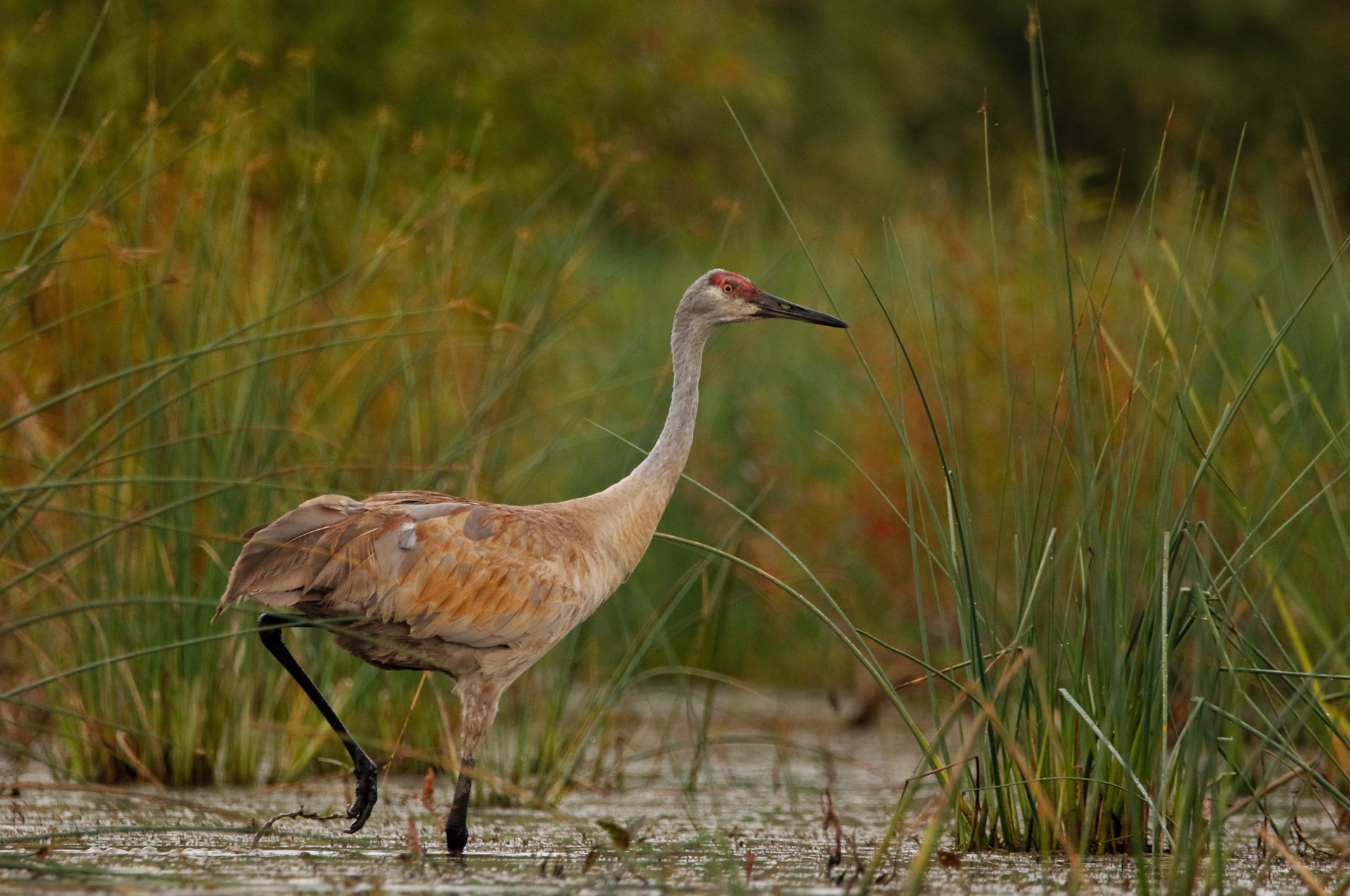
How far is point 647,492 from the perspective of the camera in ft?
19.4

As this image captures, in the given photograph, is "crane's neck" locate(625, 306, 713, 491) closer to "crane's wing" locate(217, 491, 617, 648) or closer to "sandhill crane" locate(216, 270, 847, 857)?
"sandhill crane" locate(216, 270, 847, 857)

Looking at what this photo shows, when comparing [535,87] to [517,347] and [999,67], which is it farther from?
[999,67]

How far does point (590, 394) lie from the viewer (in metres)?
6.45

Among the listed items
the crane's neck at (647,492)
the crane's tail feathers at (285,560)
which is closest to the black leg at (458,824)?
the crane's tail feathers at (285,560)

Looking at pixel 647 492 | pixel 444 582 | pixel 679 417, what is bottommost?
pixel 444 582

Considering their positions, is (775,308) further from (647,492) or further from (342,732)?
(342,732)

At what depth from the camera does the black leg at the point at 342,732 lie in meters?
5.43

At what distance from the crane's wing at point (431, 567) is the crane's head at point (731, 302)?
971mm

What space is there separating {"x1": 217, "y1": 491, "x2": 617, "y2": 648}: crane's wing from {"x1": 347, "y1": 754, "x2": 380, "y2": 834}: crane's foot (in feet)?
1.41

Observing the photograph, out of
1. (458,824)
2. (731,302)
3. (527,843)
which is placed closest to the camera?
(458,824)

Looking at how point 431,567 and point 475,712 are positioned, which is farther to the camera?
point 475,712

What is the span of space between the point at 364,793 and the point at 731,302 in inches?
80.3

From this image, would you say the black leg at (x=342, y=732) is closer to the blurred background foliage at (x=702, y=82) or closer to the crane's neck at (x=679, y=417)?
the crane's neck at (x=679, y=417)

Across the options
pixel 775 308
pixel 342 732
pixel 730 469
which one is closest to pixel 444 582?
pixel 342 732
